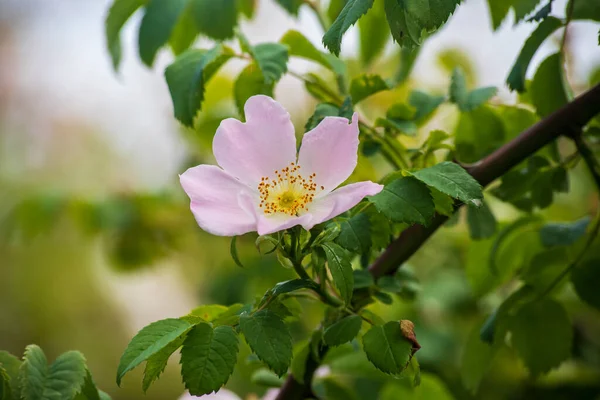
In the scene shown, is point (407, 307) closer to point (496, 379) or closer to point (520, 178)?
point (496, 379)

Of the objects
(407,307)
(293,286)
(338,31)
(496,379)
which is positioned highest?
(338,31)

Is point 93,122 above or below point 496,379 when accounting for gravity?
above

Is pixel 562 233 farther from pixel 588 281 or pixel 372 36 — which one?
pixel 372 36

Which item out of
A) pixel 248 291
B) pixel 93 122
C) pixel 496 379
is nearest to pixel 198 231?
pixel 248 291

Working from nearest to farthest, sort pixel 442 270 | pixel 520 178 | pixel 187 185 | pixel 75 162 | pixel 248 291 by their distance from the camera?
1. pixel 187 185
2. pixel 520 178
3. pixel 248 291
4. pixel 442 270
5. pixel 75 162

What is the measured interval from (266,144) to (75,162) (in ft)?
4.41

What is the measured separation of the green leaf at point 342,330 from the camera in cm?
36

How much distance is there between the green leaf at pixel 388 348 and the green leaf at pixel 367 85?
0.16 meters

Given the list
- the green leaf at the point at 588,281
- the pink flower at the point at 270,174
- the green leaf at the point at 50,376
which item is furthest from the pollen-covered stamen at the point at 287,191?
the green leaf at the point at 588,281

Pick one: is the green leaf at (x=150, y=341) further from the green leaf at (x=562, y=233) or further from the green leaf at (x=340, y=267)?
the green leaf at (x=562, y=233)

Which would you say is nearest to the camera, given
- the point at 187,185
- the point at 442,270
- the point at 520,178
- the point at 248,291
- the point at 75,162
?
the point at 187,185

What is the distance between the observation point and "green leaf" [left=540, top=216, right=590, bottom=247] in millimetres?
477

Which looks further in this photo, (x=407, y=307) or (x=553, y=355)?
(x=407, y=307)

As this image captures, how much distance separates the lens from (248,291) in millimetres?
907
